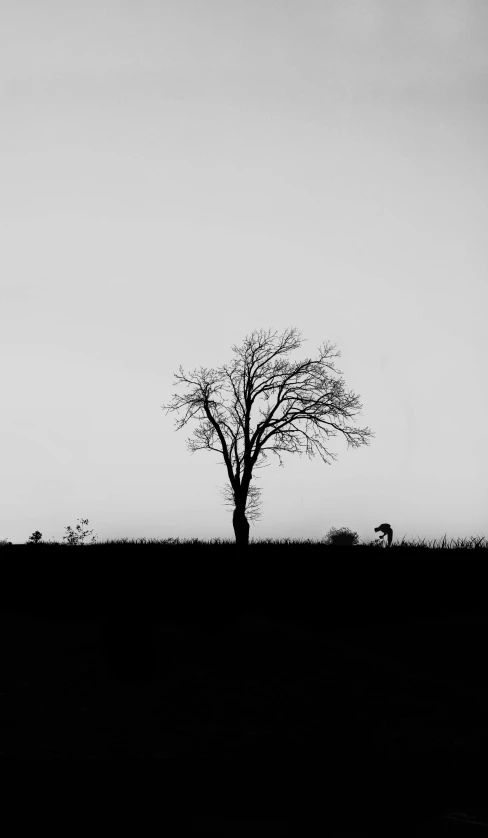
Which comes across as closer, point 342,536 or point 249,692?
point 249,692

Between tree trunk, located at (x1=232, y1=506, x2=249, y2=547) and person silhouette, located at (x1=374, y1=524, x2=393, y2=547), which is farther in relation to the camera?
tree trunk, located at (x1=232, y1=506, x2=249, y2=547)

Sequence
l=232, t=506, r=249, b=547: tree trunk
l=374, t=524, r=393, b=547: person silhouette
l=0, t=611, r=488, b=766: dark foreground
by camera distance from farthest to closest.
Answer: l=232, t=506, r=249, b=547: tree trunk
l=374, t=524, r=393, b=547: person silhouette
l=0, t=611, r=488, b=766: dark foreground

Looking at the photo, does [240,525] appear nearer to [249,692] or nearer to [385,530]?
[385,530]

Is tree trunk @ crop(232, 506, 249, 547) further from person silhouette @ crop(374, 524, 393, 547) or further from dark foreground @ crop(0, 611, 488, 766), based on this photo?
dark foreground @ crop(0, 611, 488, 766)

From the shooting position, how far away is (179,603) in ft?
56.2

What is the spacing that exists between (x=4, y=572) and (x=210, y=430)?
1745cm

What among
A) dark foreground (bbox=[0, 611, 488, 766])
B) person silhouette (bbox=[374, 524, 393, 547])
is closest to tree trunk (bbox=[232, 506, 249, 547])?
person silhouette (bbox=[374, 524, 393, 547])

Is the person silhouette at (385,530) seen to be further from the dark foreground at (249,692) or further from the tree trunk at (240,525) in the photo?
the dark foreground at (249,692)

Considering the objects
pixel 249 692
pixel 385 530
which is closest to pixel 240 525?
pixel 385 530

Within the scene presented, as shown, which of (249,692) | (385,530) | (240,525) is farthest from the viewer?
(240,525)

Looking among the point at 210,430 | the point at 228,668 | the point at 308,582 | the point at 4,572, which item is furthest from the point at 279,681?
the point at 210,430

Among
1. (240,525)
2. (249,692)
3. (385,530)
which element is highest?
(240,525)

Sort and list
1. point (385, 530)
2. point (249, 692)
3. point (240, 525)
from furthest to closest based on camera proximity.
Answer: point (240, 525) < point (385, 530) < point (249, 692)

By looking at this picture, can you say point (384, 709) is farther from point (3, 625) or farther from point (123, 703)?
point (3, 625)
